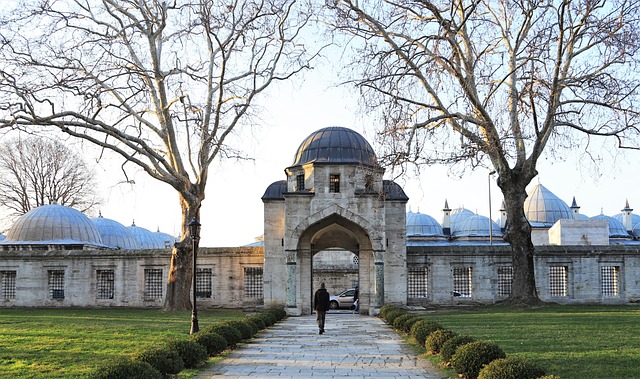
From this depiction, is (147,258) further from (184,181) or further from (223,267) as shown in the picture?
(184,181)

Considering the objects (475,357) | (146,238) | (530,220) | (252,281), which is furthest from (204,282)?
(530,220)

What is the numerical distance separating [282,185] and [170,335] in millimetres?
15980

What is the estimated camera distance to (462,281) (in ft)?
119

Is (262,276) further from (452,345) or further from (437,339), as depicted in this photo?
(452,345)

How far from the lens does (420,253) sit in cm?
3522

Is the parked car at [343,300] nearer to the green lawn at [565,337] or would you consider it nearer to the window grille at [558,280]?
the window grille at [558,280]

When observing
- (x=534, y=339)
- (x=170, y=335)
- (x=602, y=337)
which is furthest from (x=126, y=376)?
(x=602, y=337)

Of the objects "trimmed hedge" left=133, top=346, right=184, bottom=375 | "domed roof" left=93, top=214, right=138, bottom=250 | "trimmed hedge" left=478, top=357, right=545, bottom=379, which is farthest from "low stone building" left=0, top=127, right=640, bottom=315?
"domed roof" left=93, top=214, right=138, bottom=250

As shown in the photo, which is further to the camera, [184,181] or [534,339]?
[184,181]

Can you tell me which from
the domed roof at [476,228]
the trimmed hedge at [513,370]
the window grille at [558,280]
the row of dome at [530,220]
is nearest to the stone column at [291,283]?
the window grille at [558,280]

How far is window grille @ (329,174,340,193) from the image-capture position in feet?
107

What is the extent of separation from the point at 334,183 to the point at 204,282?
9.08m

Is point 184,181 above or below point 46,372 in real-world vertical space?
above

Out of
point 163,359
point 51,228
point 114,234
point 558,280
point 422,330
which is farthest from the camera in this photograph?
point 114,234
